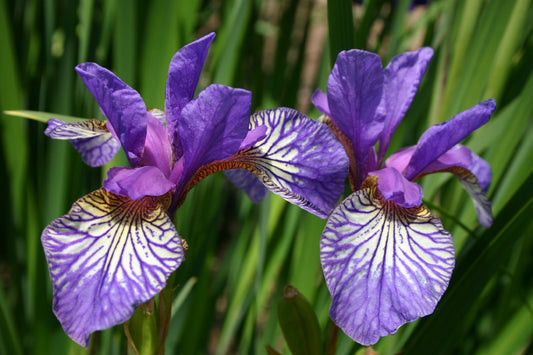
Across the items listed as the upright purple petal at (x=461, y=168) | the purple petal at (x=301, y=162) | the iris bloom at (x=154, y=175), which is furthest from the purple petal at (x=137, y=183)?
the upright purple petal at (x=461, y=168)

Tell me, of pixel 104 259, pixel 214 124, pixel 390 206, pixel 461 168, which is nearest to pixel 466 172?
pixel 461 168

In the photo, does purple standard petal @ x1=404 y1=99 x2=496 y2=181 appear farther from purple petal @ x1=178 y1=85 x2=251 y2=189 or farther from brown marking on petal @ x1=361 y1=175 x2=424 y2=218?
purple petal @ x1=178 y1=85 x2=251 y2=189

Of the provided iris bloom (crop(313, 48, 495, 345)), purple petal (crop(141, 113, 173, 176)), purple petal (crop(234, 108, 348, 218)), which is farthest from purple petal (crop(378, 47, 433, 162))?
purple petal (crop(141, 113, 173, 176))

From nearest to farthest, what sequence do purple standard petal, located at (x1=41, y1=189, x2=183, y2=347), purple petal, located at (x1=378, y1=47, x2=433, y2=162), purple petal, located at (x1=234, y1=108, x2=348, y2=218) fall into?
purple standard petal, located at (x1=41, y1=189, x2=183, y2=347)
purple petal, located at (x1=234, y1=108, x2=348, y2=218)
purple petal, located at (x1=378, y1=47, x2=433, y2=162)

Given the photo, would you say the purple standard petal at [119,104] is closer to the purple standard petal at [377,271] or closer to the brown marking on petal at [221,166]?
the brown marking on petal at [221,166]

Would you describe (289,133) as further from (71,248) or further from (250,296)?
(250,296)

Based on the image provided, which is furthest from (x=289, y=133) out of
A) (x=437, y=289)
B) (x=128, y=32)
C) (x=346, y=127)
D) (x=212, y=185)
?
(x=212, y=185)
